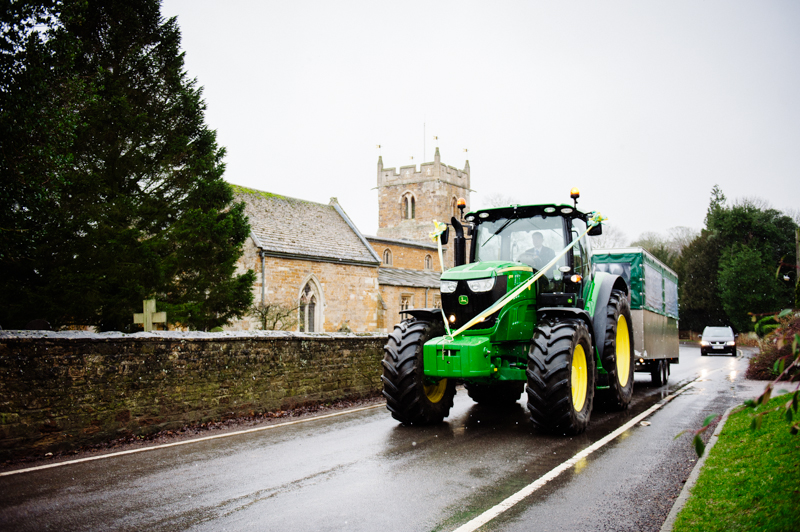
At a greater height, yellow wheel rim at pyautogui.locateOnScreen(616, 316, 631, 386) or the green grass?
yellow wheel rim at pyautogui.locateOnScreen(616, 316, 631, 386)

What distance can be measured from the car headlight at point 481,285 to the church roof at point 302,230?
840 inches

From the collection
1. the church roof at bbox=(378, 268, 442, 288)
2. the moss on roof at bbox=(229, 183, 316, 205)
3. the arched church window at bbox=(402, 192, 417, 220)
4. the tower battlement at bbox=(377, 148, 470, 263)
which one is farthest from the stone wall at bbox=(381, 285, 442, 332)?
the arched church window at bbox=(402, 192, 417, 220)

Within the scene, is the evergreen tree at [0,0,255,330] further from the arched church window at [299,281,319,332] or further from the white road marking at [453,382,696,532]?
the arched church window at [299,281,319,332]

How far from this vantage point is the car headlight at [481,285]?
7754mm

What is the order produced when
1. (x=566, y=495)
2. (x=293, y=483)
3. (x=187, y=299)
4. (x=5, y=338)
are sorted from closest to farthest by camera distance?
(x=566, y=495) → (x=293, y=483) → (x=5, y=338) → (x=187, y=299)

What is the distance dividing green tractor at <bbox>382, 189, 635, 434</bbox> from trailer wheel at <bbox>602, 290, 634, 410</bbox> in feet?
0.08

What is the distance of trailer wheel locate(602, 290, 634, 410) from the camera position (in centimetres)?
887

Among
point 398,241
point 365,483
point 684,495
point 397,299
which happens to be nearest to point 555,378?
point 684,495

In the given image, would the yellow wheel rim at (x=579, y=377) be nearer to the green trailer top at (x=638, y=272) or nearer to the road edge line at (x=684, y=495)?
the road edge line at (x=684, y=495)

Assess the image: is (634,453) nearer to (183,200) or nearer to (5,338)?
(5,338)

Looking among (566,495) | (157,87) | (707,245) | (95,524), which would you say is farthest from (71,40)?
(707,245)

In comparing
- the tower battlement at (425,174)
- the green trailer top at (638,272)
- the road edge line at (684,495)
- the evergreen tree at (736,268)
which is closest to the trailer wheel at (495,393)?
the green trailer top at (638,272)

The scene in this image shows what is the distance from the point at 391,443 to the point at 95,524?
354 cm

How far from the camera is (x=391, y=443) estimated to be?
7113mm
